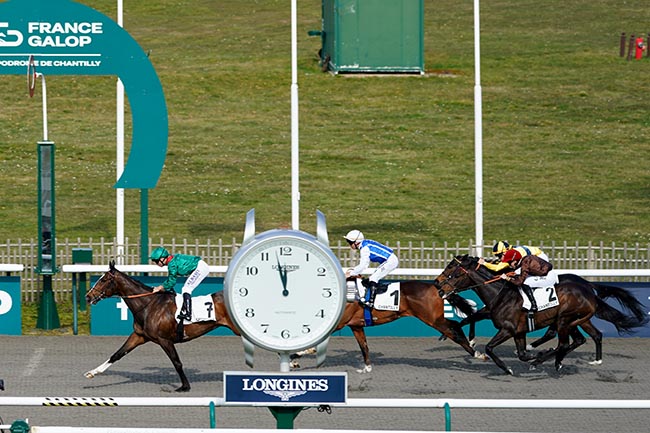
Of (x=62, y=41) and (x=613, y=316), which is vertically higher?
(x=62, y=41)

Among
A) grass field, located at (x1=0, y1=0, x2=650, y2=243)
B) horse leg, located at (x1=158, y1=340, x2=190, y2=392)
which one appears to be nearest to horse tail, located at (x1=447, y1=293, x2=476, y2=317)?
horse leg, located at (x1=158, y1=340, x2=190, y2=392)

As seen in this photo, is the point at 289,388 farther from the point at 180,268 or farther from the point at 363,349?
the point at 363,349

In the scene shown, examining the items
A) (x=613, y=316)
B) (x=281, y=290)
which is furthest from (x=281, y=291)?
(x=613, y=316)

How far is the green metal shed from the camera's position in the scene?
3769 cm

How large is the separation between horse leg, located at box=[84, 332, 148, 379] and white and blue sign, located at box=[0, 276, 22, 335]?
134 inches

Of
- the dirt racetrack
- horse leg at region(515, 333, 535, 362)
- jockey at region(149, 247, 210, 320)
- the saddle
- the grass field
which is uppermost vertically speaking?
the grass field

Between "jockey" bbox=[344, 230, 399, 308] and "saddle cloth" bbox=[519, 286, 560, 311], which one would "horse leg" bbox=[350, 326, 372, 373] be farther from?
"saddle cloth" bbox=[519, 286, 560, 311]

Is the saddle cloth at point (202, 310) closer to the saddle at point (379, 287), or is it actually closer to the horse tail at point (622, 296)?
the saddle at point (379, 287)

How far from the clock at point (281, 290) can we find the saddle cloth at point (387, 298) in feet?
28.5

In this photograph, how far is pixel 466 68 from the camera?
147 ft

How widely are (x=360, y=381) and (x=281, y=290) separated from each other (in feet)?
26.5

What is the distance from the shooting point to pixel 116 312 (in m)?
20.0

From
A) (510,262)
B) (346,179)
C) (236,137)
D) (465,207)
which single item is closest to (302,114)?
(236,137)

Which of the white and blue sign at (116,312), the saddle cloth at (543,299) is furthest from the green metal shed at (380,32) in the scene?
the saddle cloth at (543,299)
